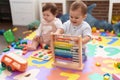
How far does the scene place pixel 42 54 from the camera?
1.49 metres

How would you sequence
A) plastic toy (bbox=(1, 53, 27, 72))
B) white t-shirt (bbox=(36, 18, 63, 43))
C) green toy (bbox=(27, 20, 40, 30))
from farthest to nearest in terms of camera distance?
1. green toy (bbox=(27, 20, 40, 30))
2. white t-shirt (bbox=(36, 18, 63, 43))
3. plastic toy (bbox=(1, 53, 27, 72))

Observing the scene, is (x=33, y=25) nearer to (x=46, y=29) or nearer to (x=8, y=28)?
(x=8, y=28)

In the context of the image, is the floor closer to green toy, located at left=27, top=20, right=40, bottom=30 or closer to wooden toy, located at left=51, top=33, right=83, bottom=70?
green toy, located at left=27, top=20, right=40, bottom=30

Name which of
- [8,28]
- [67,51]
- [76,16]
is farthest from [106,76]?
[8,28]

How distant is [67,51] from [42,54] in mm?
304

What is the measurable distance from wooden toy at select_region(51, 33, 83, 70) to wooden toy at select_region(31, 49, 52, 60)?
142mm

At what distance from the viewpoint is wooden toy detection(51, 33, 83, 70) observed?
1.21m

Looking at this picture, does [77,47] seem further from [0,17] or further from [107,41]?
[0,17]

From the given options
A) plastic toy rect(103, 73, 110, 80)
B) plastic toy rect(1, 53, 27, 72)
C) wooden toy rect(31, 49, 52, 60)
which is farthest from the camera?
wooden toy rect(31, 49, 52, 60)

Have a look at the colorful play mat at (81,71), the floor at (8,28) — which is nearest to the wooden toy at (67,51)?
the colorful play mat at (81,71)

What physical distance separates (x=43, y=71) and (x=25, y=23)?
119 cm

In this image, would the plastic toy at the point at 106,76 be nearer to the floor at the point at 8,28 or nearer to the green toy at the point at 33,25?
the floor at the point at 8,28

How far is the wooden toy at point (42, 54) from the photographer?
144cm

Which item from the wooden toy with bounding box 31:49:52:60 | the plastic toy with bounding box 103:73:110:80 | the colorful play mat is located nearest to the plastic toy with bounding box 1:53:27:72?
the colorful play mat
